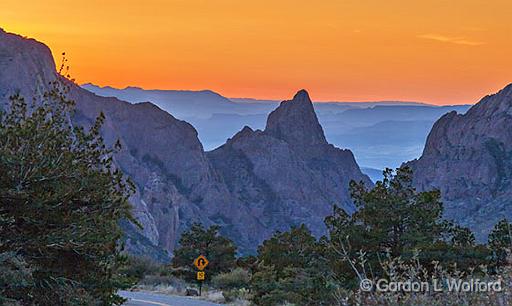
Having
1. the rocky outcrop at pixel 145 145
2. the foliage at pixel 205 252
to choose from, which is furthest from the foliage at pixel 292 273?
the rocky outcrop at pixel 145 145

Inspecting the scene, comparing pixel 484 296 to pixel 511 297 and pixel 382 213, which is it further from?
pixel 382 213

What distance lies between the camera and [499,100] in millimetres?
151500

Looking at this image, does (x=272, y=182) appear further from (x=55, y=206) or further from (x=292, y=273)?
(x=55, y=206)

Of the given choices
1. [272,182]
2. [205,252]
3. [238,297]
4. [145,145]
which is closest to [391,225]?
[238,297]

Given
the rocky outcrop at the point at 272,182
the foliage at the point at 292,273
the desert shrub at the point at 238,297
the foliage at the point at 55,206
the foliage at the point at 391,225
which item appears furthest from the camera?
the rocky outcrop at the point at 272,182

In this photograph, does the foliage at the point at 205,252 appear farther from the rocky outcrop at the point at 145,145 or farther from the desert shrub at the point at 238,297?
the rocky outcrop at the point at 145,145

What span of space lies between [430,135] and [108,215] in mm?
155264

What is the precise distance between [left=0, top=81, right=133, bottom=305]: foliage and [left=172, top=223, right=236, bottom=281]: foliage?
104 feet

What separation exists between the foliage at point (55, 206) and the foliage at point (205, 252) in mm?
31743

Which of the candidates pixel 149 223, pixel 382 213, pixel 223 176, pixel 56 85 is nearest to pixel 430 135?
pixel 223 176

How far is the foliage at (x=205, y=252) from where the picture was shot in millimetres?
45938

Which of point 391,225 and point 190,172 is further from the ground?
point 190,172

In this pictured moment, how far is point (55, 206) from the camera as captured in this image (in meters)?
12.2

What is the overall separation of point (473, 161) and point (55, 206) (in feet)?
441
